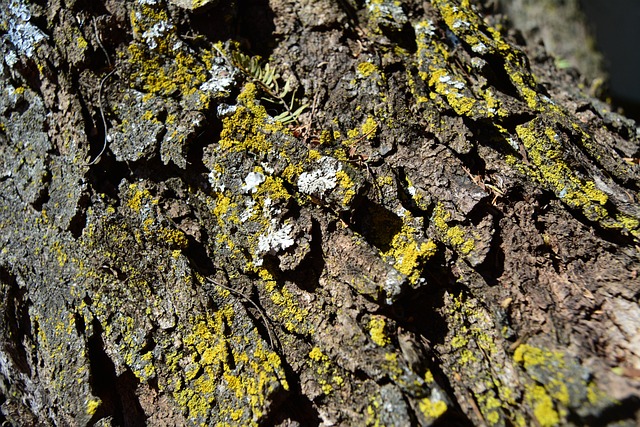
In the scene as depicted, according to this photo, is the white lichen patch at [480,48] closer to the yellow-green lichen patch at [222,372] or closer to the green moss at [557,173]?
the green moss at [557,173]

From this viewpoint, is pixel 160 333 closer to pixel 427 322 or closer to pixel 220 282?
pixel 220 282

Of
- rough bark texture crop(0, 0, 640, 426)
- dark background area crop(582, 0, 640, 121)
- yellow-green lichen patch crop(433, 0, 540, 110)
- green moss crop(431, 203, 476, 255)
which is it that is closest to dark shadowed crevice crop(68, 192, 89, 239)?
rough bark texture crop(0, 0, 640, 426)

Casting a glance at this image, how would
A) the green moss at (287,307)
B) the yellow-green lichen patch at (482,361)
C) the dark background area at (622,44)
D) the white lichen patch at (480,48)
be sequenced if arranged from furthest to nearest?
the dark background area at (622,44) → the white lichen patch at (480,48) → the green moss at (287,307) → the yellow-green lichen patch at (482,361)

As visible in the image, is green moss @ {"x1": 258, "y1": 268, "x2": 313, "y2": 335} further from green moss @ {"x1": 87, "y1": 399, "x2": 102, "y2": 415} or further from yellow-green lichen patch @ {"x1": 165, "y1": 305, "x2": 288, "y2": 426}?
green moss @ {"x1": 87, "y1": 399, "x2": 102, "y2": 415}

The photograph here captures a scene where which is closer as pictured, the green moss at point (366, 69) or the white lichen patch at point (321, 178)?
the white lichen patch at point (321, 178)

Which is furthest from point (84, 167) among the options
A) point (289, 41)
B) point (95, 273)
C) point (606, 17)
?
point (606, 17)

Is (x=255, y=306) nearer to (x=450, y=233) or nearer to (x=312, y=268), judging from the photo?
(x=312, y=268)

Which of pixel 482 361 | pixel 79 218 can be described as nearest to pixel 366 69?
pixel 482 361

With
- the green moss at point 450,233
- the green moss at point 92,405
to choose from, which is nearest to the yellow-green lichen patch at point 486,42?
the green moss at point 450,233
